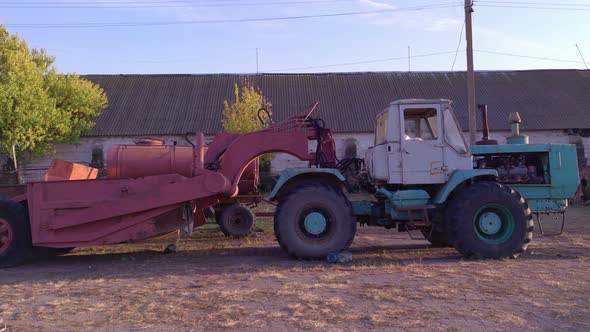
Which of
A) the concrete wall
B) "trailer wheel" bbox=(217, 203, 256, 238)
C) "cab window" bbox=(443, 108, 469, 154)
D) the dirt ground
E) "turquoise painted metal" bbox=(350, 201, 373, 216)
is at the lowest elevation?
the dirt ground

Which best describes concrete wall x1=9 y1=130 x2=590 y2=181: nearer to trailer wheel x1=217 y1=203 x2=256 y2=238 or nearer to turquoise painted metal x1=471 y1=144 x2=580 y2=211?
trailer wheel x1=217 y1=203 x2=256 y2=238

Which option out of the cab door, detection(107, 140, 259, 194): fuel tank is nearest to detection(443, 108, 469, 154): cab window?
the cab door

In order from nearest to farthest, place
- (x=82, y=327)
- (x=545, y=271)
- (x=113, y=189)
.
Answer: (x=82, y=327), (x=545, y=271), (x=113, y=189)

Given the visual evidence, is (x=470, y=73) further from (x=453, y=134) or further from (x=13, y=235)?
(x=13, y=235)

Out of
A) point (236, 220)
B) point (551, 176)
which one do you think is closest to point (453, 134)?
point (551, 176)

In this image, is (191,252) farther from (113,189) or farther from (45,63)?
(45,63)

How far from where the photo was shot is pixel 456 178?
26.9 feet

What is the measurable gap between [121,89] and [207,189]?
26.0 metres

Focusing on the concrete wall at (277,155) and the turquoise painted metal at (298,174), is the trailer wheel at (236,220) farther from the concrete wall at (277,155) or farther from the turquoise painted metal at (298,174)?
the concrete wall at (277,155)

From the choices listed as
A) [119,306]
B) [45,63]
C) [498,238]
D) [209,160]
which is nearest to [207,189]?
[209,160]

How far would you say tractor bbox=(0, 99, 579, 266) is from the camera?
8.15 metres

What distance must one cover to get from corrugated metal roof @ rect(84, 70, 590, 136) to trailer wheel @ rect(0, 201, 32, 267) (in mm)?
19182

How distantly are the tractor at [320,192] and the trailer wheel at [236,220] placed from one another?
2292 millimetres

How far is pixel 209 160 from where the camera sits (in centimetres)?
914
